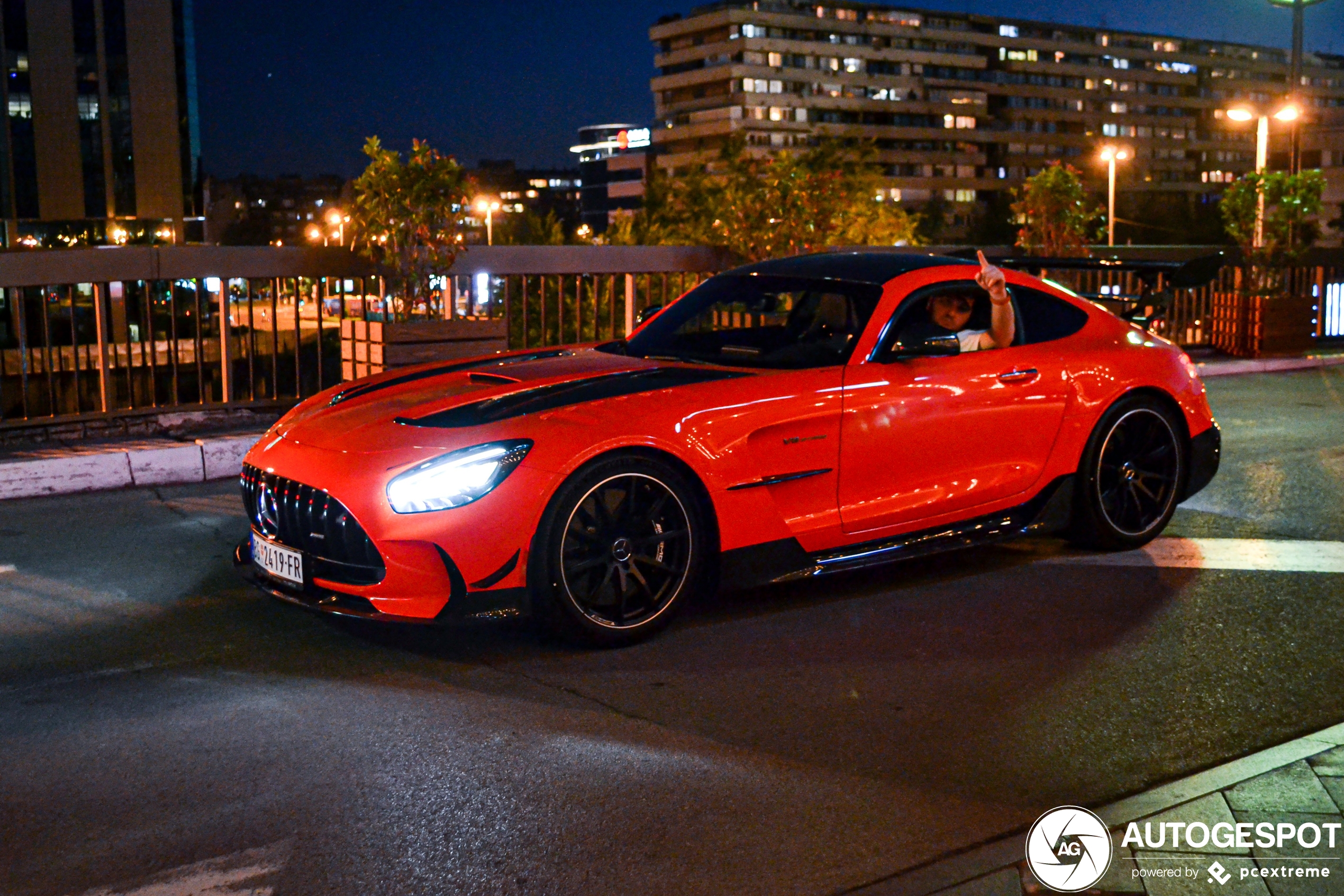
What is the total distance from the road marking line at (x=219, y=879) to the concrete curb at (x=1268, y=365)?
14.1 meters

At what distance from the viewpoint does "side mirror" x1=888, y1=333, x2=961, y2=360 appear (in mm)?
5934

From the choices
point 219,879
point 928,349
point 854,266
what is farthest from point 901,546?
point 219,879

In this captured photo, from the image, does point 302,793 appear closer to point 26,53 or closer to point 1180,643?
point 1180,643

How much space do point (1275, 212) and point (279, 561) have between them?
1624cm

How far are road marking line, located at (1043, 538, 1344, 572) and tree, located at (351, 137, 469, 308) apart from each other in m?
6.10

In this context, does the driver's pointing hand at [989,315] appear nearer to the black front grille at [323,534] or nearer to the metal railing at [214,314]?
the black front grille at [323,534]

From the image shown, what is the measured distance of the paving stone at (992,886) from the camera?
10.7 feet

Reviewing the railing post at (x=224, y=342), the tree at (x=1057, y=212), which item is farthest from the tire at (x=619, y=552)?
the tree at (x=1057, y=212)

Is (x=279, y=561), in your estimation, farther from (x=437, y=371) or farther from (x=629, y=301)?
(x=629, y=301)

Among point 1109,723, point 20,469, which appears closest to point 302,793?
point 1109,723

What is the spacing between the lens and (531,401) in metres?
5.32

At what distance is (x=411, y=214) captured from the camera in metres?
10.8

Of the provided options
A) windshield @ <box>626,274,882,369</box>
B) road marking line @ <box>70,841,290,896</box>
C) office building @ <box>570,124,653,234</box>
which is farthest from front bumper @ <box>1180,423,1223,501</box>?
office building @ <box>570,124,653,234</box>

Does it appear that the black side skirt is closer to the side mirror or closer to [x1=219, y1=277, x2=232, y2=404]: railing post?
the side mirror
